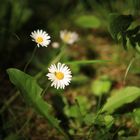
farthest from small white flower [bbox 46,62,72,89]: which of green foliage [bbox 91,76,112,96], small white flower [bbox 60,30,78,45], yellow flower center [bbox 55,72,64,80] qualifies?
small white flower [bbox 60,30,78,45]

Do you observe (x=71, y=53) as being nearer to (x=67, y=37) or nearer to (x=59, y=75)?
(x=67, y=37)

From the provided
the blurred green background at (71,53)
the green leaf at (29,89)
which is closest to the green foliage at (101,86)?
the blurred green background at (71,53)

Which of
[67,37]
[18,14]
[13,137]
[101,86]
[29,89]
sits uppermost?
[18,14]

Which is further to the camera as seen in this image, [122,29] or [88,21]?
[88,21]

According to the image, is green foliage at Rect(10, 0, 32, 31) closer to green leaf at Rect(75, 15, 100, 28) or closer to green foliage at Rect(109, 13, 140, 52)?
green leaf at Rect(75, 15, 100, 28)

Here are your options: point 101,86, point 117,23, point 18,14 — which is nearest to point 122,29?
point 117,23

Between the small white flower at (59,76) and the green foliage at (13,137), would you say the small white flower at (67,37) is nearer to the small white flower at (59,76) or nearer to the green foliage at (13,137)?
the small white flower at (59,76)

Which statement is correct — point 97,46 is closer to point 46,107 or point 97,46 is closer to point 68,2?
point 68,2
